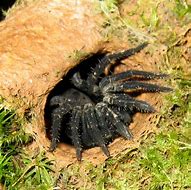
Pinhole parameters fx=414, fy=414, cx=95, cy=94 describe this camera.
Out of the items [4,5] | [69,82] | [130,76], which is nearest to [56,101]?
[69,82]

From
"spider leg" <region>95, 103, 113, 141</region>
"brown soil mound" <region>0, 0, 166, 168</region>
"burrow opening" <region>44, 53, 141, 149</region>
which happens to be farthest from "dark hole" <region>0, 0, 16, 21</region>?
"spider leg" <region>95, 103, 113, 141</region>

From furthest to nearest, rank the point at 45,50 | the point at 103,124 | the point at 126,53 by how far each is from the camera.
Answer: the point at 103,124
the point at 126,53
the point at 45,50

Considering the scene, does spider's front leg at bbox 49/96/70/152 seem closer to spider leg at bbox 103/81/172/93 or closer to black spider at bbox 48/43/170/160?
black spider at bbox 48/43/170/160

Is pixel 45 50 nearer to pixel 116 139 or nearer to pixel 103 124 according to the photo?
pixel 103 124

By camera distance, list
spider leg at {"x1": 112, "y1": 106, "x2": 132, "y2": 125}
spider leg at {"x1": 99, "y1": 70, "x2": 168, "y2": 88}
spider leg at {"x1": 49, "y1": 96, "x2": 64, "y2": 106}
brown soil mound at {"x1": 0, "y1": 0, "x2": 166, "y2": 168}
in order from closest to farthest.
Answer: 1. brown soil mound at {"x1": 0, "y1": 0, "x2": 166, "y2": 168}
2. spider leg at {"x1": 99, "y1": 70, "x2": 168, "y2": 88}
3. spider leg at {"x1": 112, "y1": 106, "x2": 132, "y2": 125}
4. spider leg at {"x1": 49, "y1": 96, "x2": 64, "y2": 106}

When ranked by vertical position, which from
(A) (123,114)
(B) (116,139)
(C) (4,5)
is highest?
(C) (4,5)

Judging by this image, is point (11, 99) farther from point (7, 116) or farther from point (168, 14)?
point (168, 14)

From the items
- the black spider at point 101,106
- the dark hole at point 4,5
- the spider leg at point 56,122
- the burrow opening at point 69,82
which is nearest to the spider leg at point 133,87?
the black spider at point 101,106

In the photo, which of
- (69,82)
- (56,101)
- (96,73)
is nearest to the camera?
(96,73)
